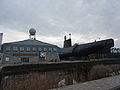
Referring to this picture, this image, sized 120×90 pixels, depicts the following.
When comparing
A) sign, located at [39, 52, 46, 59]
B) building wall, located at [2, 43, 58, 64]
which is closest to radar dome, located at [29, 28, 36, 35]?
building wall, located at [2, 43, 58, 64]

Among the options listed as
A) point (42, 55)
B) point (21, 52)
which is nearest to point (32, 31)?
point (42, 55)

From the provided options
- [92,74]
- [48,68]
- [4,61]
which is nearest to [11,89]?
[48,68]

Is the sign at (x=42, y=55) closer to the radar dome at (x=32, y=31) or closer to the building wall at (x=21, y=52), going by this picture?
the building wall at (x=21, y=52)

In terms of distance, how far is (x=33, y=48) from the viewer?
29312 millimetres

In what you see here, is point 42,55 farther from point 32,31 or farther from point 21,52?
point 32,31

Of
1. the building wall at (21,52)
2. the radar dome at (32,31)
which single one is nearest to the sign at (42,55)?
the building wall at (21,52)

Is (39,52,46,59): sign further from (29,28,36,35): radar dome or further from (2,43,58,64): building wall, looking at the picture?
(29,28,36,35): radar dome

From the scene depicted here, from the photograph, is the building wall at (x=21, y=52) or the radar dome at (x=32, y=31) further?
the radar dome at (x=32, y=31)

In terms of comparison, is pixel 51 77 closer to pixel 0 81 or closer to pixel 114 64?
pixel 0 81

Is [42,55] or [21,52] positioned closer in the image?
[21,52]

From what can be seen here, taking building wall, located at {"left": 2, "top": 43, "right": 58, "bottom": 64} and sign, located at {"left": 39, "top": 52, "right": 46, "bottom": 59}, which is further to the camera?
sign, located at {"left": 39, "top": 52, "right": 46, "bottom": 59}

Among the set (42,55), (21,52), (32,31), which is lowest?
(42,55)

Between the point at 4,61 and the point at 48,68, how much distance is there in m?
21.4

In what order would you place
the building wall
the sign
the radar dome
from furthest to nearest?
the radar dome < the sign < the building wall
